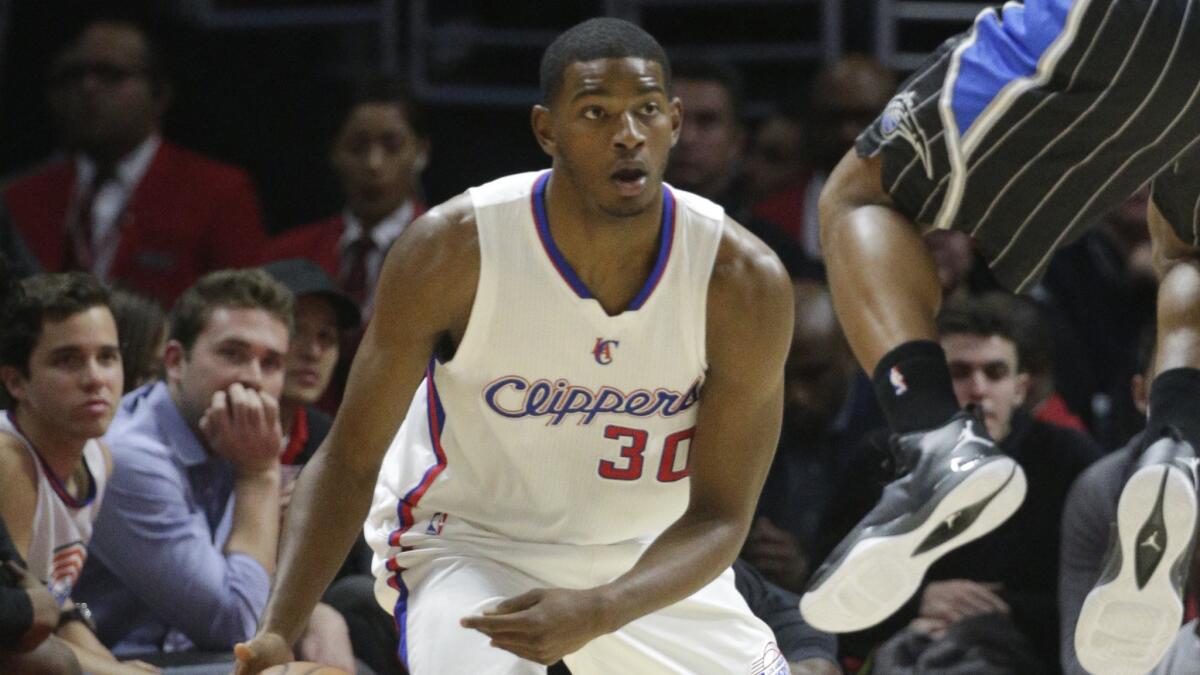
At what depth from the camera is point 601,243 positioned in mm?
3676

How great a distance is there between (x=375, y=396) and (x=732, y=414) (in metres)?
0.70

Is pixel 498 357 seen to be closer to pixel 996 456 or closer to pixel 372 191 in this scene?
pixel 996 456

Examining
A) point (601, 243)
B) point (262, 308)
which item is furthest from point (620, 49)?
point (262, 308)

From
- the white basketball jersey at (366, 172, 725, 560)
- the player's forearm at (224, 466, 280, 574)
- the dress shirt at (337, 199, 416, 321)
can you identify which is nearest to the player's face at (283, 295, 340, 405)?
the player's forearm at (224, 466, 280, 574)

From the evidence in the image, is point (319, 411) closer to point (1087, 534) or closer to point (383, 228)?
point (383, 228)

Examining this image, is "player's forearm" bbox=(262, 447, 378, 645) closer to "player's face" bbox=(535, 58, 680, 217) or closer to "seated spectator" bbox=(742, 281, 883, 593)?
"player's face" bbox=(535, 58, 680, 217)

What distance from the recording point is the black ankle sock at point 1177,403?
3.30 m

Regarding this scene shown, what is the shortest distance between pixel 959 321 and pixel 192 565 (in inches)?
95.6

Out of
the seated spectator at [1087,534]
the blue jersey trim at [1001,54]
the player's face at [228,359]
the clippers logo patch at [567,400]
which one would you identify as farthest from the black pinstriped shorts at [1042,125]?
the player's face at [228,359]

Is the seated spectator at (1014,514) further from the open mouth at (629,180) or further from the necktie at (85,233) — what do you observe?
the necktie at (85,233)

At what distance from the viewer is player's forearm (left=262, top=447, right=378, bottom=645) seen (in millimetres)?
3508

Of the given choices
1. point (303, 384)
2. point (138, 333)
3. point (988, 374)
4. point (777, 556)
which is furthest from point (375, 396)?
point (988, 374)

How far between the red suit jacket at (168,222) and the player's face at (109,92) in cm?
13

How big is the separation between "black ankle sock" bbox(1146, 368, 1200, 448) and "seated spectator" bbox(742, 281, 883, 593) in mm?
2104
